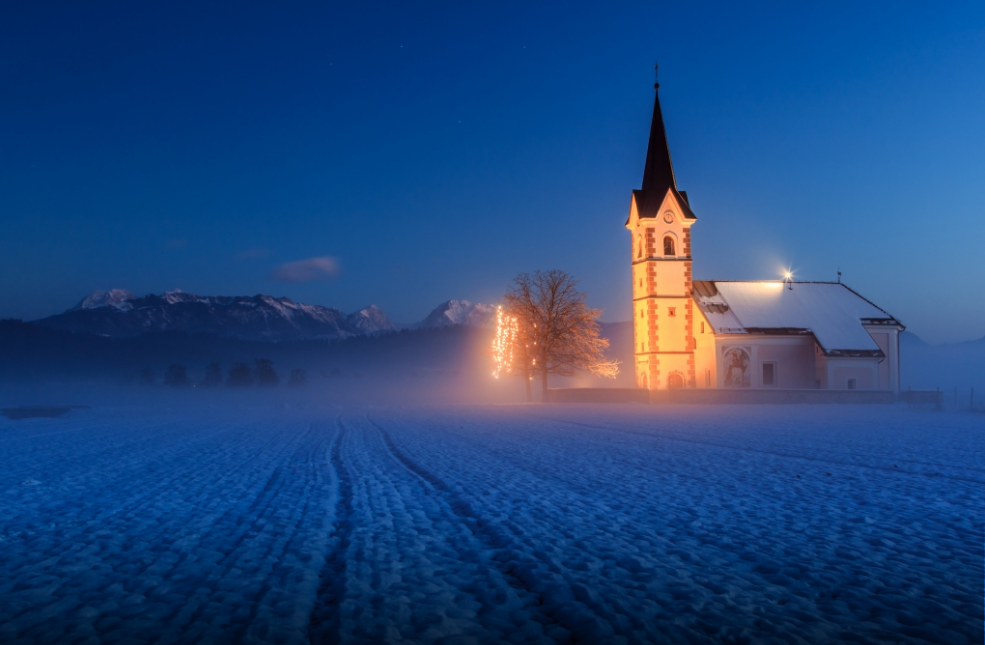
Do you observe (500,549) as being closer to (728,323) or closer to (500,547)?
(500,547)

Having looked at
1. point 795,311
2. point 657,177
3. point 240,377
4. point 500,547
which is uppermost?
point 657,177

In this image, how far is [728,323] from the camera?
48.3m

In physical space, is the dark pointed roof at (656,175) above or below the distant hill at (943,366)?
above

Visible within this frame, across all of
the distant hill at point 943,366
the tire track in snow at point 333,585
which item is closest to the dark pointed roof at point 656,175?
the tire track in snow at point 333,585

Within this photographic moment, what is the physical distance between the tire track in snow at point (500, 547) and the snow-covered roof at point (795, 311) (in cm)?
3956

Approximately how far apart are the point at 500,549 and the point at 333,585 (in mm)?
1964

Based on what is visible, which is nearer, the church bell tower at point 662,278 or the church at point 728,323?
the church at point 728,323

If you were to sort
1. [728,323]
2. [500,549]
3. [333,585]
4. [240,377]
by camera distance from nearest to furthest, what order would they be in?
1. [333,585]
2. [500,549]
3. [728,323]
4. [240,377]

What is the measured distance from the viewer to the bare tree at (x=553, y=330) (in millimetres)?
49969

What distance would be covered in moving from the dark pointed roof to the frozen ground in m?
37.6

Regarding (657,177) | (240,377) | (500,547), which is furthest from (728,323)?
(240,377)

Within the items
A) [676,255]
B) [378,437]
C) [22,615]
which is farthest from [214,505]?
[676,255]

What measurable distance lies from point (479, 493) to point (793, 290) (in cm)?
4788

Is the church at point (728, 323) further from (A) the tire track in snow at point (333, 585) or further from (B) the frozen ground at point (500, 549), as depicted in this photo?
(A) the tire track in snow at point (333, 585)
